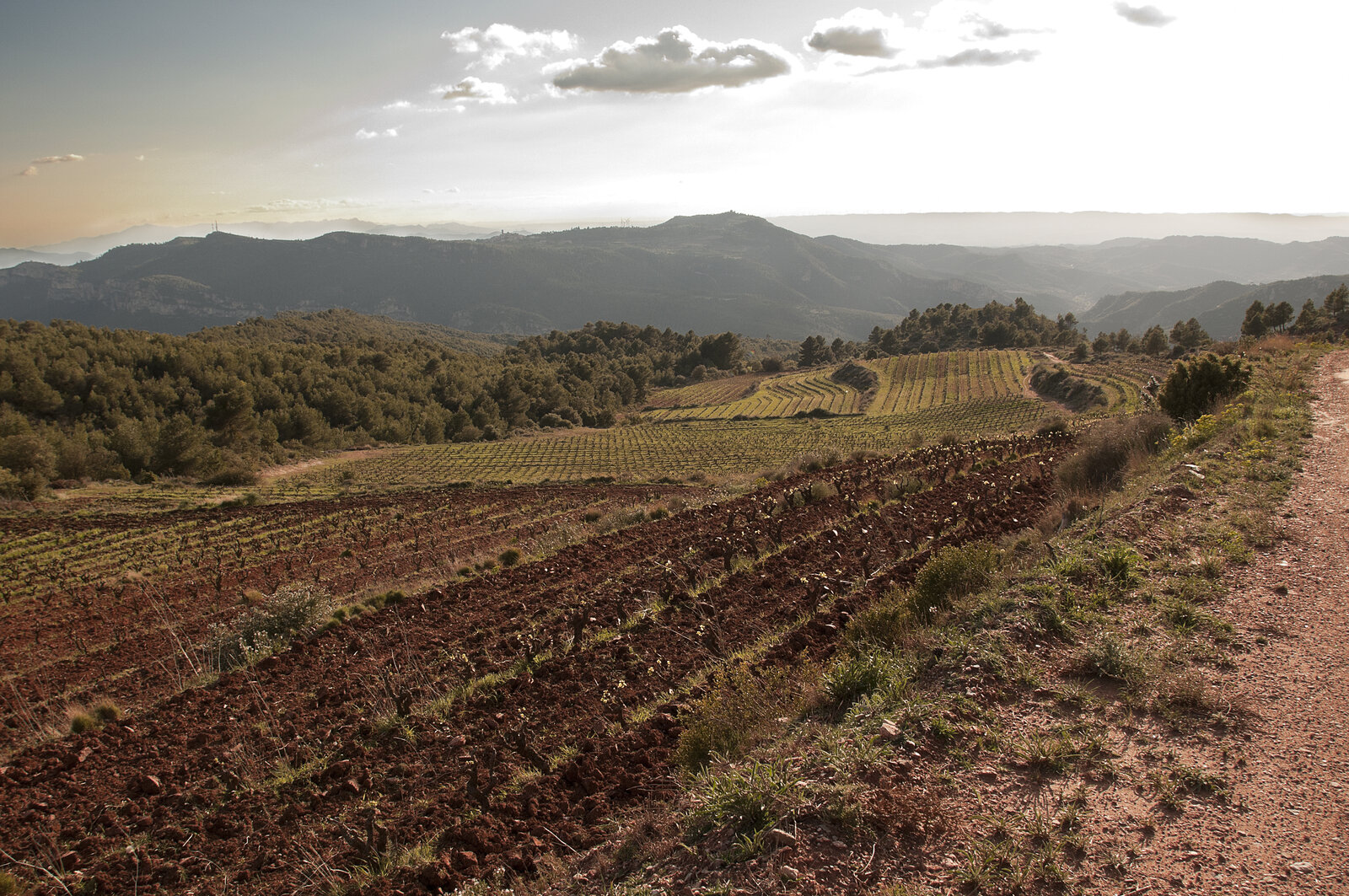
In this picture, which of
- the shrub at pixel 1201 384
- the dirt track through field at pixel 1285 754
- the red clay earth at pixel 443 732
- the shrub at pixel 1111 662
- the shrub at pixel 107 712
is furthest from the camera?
the shrub at pixel 1201 384

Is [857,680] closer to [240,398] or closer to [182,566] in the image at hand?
[182,566]

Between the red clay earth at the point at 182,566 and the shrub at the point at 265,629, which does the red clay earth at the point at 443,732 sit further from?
the red clay earth at the point at 182,566

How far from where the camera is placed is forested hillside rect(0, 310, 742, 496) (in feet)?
167

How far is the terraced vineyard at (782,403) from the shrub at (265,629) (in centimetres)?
7307

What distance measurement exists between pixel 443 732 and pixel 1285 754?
7.96 metres

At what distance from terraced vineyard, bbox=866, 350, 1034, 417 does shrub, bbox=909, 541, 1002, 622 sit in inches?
2838

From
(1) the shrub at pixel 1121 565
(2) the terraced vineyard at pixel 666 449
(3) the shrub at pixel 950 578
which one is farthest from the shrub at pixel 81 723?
(2) the terraced vineyard at pixel 666 449

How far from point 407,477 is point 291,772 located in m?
42.4

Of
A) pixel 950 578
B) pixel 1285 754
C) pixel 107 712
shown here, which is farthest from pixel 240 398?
pixel 1285 754

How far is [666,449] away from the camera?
59.0m

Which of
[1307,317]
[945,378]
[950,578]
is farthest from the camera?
[945,378]

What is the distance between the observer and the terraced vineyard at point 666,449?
44.8 meters

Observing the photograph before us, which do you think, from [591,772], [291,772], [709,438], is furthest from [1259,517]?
[709,438]

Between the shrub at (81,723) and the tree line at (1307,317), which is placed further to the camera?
the tree line at (1307,317)
